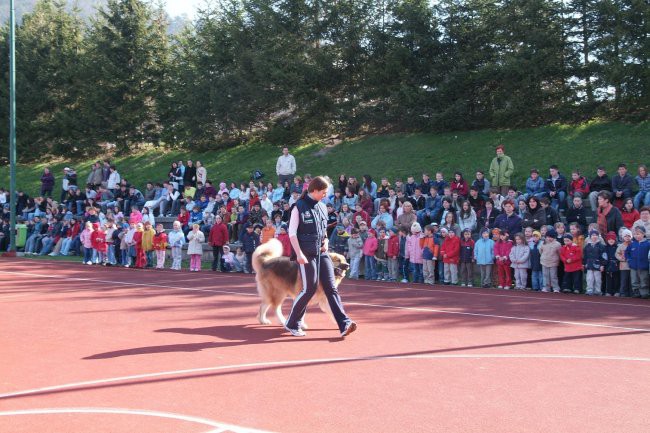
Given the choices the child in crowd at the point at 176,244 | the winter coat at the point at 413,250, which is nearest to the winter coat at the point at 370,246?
the winter coat at the point at 413,250

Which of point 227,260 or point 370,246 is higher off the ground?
point 370,246

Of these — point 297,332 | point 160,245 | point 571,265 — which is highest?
point 160,245

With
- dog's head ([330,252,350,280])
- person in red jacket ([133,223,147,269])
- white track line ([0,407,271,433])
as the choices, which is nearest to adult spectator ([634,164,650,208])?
dog's head ([330,252,350,280])

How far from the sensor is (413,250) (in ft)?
64.1

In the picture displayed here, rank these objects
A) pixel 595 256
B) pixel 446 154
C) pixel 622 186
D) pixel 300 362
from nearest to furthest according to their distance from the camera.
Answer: pixel 300 362
pixel 595 256
pixel 622 186
pixel 446 154

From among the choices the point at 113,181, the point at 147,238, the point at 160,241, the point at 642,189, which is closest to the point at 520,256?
the point at 642,189

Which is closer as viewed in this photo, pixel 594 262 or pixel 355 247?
pixel 594 262

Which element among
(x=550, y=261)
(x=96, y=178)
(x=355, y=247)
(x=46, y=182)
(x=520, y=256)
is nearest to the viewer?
(x=550, y=261)

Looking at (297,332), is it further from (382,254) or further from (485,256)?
(382,254)

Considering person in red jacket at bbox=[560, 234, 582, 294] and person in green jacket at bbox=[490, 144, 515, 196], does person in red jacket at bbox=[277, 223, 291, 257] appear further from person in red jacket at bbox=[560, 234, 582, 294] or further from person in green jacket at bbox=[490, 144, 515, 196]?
person in red jacket at bbox=[560, 234, 582, 294]

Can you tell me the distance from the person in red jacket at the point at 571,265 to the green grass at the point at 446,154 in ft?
25.9

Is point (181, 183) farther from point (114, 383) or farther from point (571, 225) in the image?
point (114, 383)

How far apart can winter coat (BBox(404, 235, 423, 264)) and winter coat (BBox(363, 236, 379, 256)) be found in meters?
0.92

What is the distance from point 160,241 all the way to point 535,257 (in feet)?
39.6
